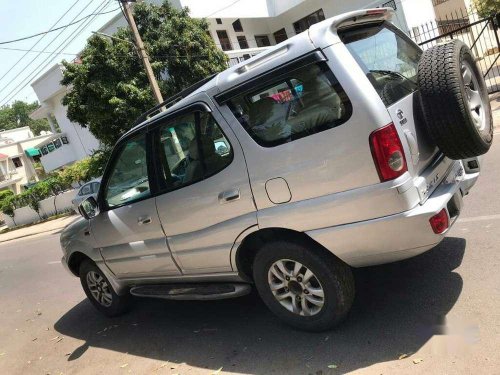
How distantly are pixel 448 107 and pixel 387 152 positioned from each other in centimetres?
57

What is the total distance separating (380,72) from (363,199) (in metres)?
0.95

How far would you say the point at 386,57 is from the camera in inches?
140

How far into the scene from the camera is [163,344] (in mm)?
4402

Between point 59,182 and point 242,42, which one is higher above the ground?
point 242,42

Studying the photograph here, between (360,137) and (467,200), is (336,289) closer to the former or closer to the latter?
(360,137)

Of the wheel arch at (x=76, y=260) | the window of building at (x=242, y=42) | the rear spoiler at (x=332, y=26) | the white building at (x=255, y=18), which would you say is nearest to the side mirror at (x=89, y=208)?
the wheel arch at (x=76, y=260)


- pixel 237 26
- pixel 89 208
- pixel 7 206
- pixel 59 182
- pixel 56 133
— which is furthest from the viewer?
pixel 56 133

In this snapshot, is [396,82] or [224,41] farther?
[224,41]

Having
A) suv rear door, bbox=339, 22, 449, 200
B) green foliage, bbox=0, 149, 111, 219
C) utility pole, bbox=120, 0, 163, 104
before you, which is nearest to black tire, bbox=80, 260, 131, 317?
suv rear door, bbox=339, 22, 449, 200

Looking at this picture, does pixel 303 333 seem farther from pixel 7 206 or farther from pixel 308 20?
pixel 7 206

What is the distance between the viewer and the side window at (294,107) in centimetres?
307

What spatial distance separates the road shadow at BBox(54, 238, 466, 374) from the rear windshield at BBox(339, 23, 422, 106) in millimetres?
1607

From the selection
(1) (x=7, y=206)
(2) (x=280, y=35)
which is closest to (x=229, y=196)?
(1) (x=7, y=206)

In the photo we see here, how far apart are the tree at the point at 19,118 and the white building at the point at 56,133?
68592mm
